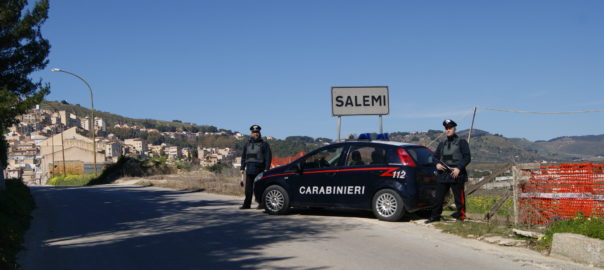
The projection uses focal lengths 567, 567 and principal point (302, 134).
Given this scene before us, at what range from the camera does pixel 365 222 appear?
418 inches

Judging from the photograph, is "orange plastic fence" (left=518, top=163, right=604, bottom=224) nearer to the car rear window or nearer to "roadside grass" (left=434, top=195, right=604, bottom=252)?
"roadside grass" (left=434, top=195, right=604, bottom=252)

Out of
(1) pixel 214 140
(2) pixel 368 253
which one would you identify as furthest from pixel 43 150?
(2) pixel 368 253

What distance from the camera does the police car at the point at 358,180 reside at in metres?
10.3

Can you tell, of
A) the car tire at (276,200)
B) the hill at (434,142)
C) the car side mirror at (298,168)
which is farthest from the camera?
the hill at (434,142)

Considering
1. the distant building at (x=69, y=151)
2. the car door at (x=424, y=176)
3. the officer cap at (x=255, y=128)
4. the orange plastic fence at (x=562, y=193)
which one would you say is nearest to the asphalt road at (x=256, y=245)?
the car door at (x=424, y=176)

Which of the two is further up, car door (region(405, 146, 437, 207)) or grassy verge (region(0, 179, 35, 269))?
car door (region(405, 146, 437, 207))

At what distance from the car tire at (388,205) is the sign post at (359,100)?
4.98 meters

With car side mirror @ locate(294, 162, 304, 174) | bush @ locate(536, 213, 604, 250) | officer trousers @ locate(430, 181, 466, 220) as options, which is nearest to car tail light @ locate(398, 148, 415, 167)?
officer trousers @ locate(430, 181, 466, 220)

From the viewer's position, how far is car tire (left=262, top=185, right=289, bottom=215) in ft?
39.2

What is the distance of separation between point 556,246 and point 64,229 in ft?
27.9

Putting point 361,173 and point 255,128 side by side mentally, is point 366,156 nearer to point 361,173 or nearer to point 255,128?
point 361,173

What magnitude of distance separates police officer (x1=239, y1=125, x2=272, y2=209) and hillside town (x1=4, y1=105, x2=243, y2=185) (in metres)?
59.4

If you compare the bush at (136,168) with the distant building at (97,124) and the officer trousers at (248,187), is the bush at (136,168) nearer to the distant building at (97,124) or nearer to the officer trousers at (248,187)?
the officer trousers at (248,187)

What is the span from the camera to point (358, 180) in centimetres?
1090
